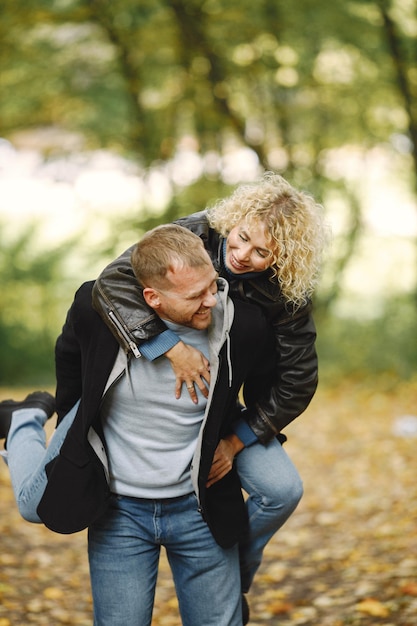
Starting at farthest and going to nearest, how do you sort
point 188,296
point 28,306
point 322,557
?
point 28,306
point 322,557
point 188,296

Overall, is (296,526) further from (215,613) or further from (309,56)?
(309,56)

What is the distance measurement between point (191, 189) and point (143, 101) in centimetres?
154

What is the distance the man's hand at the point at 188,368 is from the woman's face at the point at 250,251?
1.19ft

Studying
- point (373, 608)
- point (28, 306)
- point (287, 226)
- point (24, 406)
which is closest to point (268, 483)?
point (287, 226)

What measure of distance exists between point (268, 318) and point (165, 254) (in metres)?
0.48

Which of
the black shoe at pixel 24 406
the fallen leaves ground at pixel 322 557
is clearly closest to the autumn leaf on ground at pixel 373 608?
the fallen leaves ground at pixel 322 557

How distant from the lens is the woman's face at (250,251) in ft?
8.59

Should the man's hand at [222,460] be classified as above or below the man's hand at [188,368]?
below

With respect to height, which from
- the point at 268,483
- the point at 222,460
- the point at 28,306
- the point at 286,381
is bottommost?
the point at 28,306

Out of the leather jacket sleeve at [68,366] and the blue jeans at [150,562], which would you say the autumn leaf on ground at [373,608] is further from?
the leather jacket sleeve at [68,366]

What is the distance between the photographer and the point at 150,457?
250 centimetres

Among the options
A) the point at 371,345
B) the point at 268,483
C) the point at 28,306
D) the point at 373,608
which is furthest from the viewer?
the point at 28,306

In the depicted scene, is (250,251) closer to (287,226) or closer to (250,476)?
(287,226)

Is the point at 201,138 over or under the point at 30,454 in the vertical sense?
over
